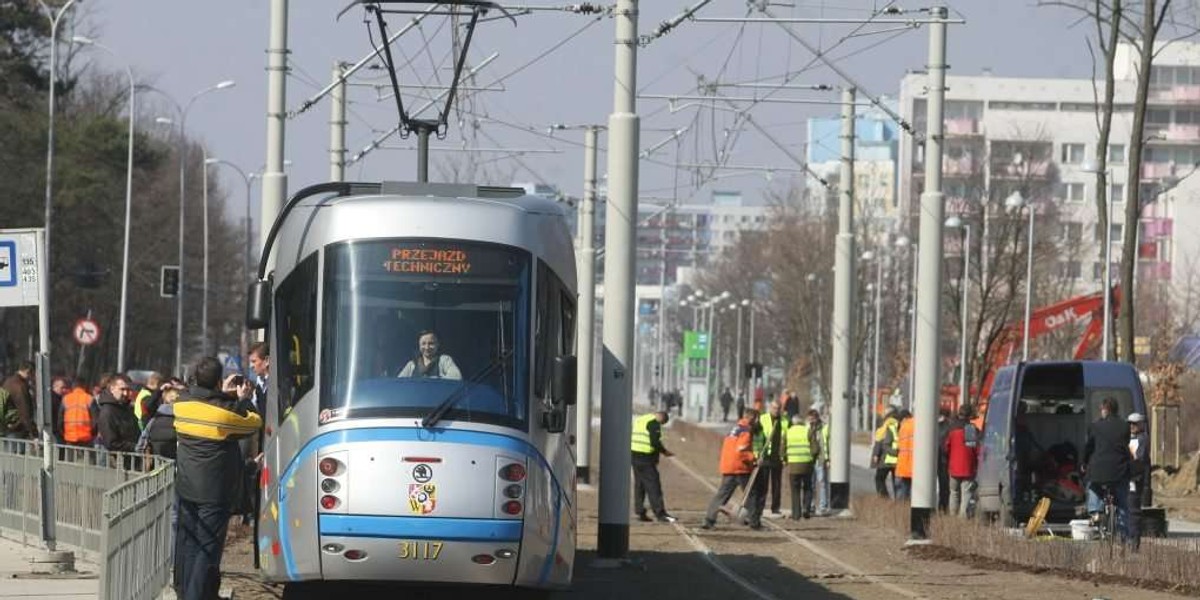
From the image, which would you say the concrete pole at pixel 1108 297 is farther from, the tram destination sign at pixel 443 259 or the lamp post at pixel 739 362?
the lamp post at pixel 739 362

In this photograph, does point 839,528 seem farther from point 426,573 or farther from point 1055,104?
point 1055,104

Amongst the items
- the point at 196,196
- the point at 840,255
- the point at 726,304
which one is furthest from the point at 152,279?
the point at 840,255

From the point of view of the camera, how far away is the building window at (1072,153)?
382ft

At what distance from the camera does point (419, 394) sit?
15.4 meters

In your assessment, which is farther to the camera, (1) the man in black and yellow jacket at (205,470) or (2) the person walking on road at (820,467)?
A: (2) the person walking on road at (820,467)

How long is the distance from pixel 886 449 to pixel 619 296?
15.0 metres

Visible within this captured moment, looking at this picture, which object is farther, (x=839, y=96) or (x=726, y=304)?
(x=726, y=304)

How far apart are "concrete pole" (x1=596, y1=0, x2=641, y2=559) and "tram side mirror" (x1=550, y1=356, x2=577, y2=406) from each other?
5.12 metres

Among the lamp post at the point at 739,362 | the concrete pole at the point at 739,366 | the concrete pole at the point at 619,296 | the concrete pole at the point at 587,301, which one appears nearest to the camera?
the concrete pole at the point at 619,296

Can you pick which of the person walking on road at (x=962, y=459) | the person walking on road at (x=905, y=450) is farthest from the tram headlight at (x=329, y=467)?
the person walking on road at (x=905, y=450)

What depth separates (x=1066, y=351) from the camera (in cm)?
6881

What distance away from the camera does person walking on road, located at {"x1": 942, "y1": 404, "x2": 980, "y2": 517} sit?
104ft

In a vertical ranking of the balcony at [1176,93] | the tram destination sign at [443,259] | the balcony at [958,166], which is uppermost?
the balcony at [1176,93]

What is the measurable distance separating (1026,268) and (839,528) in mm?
36562
